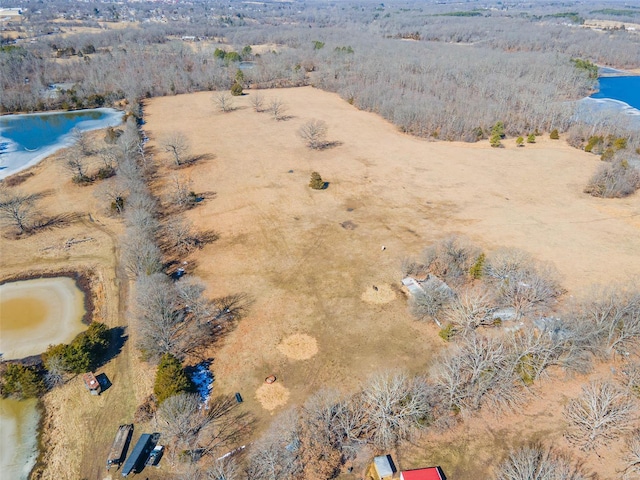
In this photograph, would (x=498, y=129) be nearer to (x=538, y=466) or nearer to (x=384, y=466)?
(x=538, y=466)

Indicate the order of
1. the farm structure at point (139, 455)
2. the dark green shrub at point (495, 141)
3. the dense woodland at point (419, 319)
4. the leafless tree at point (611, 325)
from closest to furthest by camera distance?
the farm structure at point (139, 455), the dense woodland at point (419, 319), the leafless tree at point (611, 325), the dark green shrub at point (495, 141)

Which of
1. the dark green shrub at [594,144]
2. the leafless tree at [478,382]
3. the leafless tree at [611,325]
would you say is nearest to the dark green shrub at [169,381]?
the leafless tree at [478,382]

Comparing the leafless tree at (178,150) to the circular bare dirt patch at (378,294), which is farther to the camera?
the leafless tree at (178,150)

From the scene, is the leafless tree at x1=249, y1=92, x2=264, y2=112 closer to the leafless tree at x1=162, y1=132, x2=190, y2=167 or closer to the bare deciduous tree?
the leafless tree at x1=162, y1=132, x2=190, y2=167

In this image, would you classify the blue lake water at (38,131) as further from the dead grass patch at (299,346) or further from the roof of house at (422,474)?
the roof of house at (422,474)

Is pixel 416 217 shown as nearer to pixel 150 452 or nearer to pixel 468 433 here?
pixel 468 433

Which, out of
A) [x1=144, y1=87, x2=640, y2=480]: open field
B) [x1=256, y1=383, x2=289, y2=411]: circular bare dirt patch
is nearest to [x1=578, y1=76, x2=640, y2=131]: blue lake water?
[x1=144, y1=87, x2=640, y2=480]: open field

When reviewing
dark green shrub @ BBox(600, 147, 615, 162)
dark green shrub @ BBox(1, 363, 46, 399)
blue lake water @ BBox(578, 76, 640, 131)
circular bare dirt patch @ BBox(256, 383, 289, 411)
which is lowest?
circular bare dirt patch @ BBox(256, 383, 289, 411)
